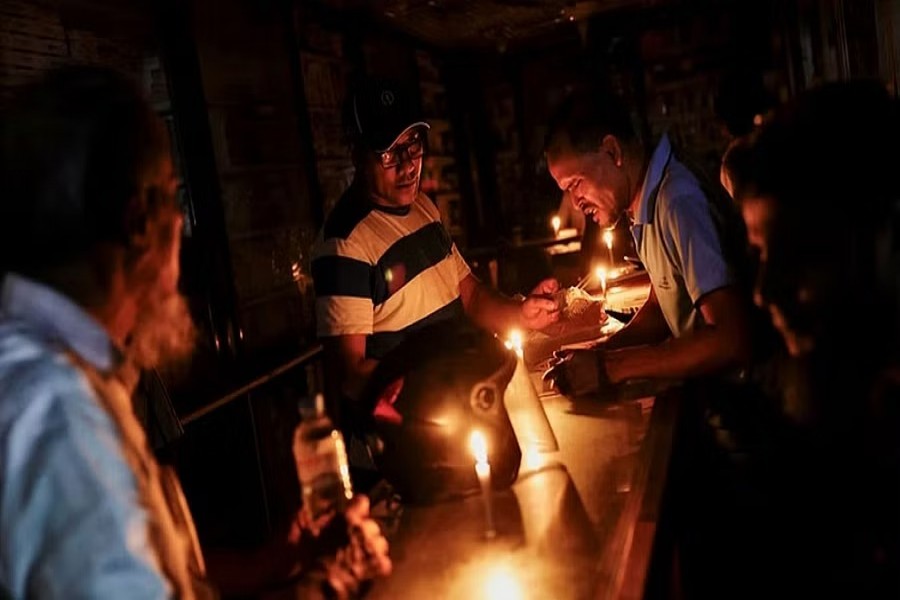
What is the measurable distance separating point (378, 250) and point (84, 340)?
2.26 metres

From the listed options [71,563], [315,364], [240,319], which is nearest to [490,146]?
[315,364]

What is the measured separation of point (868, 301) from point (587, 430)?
1.45m

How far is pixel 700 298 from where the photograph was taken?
121 inches

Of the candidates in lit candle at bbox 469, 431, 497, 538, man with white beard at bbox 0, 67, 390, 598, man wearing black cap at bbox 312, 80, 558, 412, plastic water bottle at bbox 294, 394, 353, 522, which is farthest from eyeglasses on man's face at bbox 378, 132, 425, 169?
man with white beard at bbox 0, 67, 390, 598

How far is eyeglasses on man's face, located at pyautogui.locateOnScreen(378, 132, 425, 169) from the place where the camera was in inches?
143

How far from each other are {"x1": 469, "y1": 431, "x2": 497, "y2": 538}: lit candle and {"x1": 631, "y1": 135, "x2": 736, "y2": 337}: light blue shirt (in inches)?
50.9

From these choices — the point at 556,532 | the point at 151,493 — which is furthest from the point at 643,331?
the point at 151,493

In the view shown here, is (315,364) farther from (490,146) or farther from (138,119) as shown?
(490,146)

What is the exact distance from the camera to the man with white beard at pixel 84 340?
1196 millimetres

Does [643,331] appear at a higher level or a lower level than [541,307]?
lower

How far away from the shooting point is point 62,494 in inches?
47.3

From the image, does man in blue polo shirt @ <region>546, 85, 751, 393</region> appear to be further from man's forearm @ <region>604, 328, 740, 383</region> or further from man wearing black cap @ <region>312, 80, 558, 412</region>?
man wearing black cap @ <region>312, 80, 558, 412</region>

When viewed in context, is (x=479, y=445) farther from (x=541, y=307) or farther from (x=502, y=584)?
(x=541, y=307)

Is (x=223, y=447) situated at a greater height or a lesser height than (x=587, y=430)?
lesser
